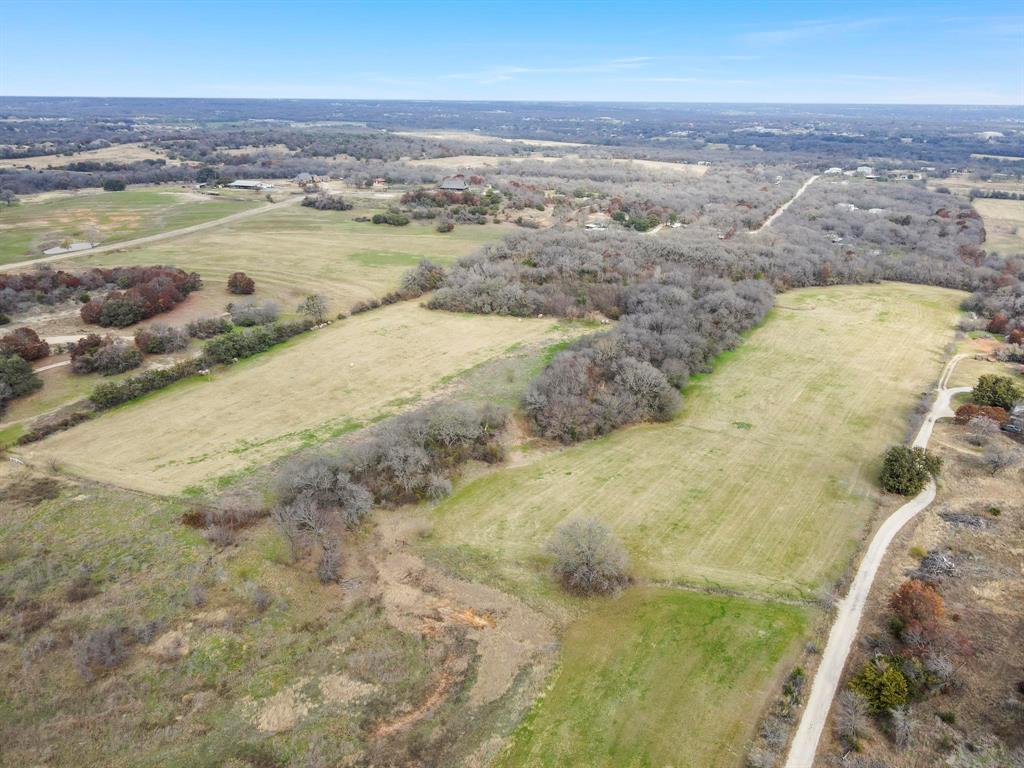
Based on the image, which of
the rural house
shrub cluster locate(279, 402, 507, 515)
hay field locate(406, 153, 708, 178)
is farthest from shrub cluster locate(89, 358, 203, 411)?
hay field locate(406, 153, 708, 178)

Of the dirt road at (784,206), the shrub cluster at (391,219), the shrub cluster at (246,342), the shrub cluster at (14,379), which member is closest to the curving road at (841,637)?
the shrub cluster at (246,342)

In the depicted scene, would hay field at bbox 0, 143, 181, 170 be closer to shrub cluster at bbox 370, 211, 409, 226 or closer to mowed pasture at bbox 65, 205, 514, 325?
mowed pasture at bbox 65, 205, 514, 325

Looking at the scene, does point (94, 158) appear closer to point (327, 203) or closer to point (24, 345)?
point (327, 203)

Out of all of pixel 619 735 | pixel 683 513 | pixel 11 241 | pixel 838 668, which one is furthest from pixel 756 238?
pixel 11 241

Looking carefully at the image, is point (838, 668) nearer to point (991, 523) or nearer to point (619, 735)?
point (619, 735)

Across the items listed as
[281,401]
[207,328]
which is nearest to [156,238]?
[207,328]

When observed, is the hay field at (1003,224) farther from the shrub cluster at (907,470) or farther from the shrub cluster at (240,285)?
the shrub cluster at (240,285)
